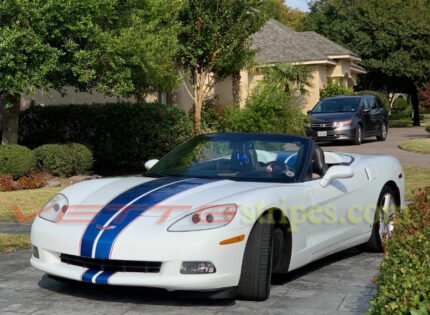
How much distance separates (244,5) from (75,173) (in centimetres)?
886

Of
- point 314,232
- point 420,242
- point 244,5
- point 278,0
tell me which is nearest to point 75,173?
point 244,5

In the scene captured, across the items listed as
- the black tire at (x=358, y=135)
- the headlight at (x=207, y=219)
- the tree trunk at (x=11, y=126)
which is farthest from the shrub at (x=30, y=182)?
the black tire at (x=358, y=135)

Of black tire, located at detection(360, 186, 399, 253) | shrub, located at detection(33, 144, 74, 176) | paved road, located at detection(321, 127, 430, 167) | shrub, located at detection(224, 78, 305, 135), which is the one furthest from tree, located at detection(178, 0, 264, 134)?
black tire, located at detection(360, 186, 399, 253)

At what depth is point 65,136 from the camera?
62.0 feet

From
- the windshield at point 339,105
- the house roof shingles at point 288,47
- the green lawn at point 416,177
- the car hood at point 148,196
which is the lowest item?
the green lawn at point 416,177

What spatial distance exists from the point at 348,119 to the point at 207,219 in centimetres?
1937

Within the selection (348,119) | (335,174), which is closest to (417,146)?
(348,119)

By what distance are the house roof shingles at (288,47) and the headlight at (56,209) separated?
103 feet

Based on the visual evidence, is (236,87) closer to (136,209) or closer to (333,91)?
(333,91)

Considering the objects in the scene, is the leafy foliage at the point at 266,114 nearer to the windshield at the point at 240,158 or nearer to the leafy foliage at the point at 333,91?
the windshield at the point at 240,158

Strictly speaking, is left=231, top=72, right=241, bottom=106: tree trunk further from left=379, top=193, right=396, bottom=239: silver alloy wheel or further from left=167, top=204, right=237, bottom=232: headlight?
left=167, top=204, right=237, bottom=232: headlight

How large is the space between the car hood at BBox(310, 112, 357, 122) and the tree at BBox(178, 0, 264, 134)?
301cm

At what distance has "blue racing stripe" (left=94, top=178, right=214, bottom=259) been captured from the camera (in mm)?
5602

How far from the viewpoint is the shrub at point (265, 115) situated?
21234 millimetres
